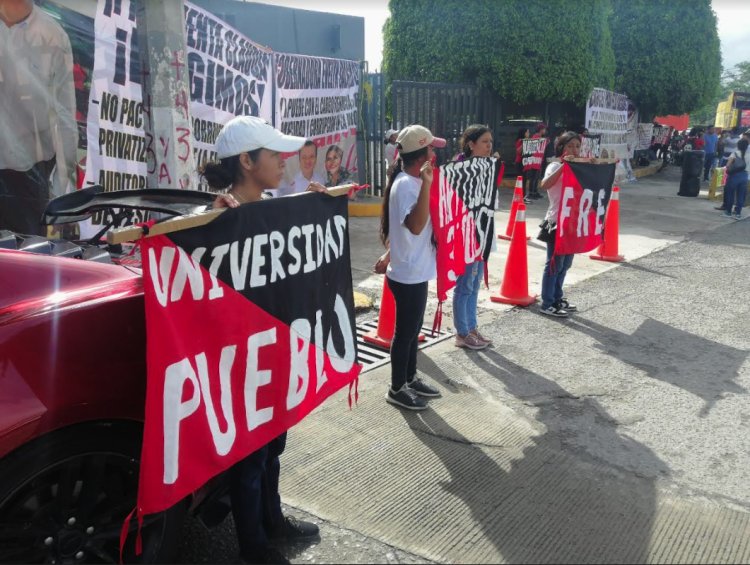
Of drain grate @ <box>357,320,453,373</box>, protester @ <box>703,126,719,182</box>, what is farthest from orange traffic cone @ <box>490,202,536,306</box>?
protester @ <box>703,126,719,182</box>

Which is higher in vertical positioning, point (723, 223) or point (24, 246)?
point (24, 246)

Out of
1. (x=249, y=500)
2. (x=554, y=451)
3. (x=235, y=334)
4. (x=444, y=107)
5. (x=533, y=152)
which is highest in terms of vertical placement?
(x=444, y=107)

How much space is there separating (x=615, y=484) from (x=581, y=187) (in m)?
3.69

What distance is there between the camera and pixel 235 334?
2.47 meters

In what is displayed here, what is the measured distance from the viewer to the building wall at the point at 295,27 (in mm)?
16188

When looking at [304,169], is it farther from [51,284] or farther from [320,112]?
[51,284]

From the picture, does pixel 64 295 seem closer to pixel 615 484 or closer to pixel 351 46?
pixel 615 484

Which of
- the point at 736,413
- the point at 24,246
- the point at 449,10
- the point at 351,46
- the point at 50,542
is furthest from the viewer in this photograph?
the point at 351,46

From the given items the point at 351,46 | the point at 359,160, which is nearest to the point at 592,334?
the point at 359,160

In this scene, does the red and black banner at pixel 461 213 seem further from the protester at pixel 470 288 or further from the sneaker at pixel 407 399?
the sneaker at pixel 407 399

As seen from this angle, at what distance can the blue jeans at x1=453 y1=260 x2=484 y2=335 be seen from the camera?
5195mm

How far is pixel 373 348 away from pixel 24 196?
3.45 m

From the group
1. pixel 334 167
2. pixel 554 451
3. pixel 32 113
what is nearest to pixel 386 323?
pixel 554 451

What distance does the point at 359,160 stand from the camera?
12.6 m
